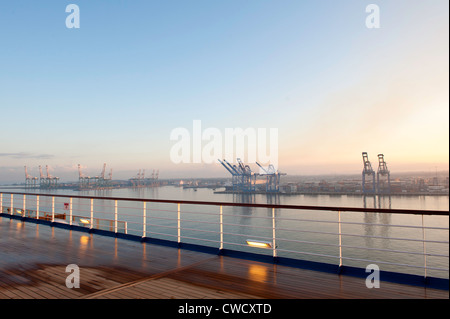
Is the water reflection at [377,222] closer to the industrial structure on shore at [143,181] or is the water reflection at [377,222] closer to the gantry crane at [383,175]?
the gantry crane at [383,175]

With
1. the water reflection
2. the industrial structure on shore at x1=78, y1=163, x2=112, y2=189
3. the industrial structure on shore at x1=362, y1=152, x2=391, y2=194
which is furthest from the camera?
the industrial structure on shore at x1=78, y1=163, x2=112, y2=189

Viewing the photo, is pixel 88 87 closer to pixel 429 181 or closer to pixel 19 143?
pixel 19 143

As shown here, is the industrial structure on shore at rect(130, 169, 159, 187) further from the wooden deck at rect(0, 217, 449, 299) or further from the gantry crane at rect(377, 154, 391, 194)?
the wooden deck at rect(0, 217, 449, 299)

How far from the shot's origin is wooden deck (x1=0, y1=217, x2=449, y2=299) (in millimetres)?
2068

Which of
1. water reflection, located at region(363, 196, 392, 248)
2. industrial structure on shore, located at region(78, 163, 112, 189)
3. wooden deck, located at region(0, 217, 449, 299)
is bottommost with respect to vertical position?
water reflection, located at region(363, 196, 392, 248)

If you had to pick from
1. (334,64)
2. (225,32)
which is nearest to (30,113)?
(225,32)

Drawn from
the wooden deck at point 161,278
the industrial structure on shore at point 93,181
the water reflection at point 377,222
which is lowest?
the water reflection at point 377,222

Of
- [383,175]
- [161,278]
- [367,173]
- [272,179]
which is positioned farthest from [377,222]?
[272,179]

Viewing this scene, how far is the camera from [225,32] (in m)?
11.0

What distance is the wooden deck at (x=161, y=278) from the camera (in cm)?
207

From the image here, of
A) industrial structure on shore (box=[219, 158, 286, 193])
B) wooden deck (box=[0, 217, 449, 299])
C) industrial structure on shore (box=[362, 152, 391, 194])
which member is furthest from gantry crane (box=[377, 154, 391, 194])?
wooden deck (box=[0, 217, 449, 299])

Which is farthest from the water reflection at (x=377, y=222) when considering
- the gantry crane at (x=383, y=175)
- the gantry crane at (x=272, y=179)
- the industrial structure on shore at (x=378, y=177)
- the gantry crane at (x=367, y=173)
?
the gantry crane at (x=272, y=179)

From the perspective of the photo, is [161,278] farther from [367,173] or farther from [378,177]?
[378,177]
